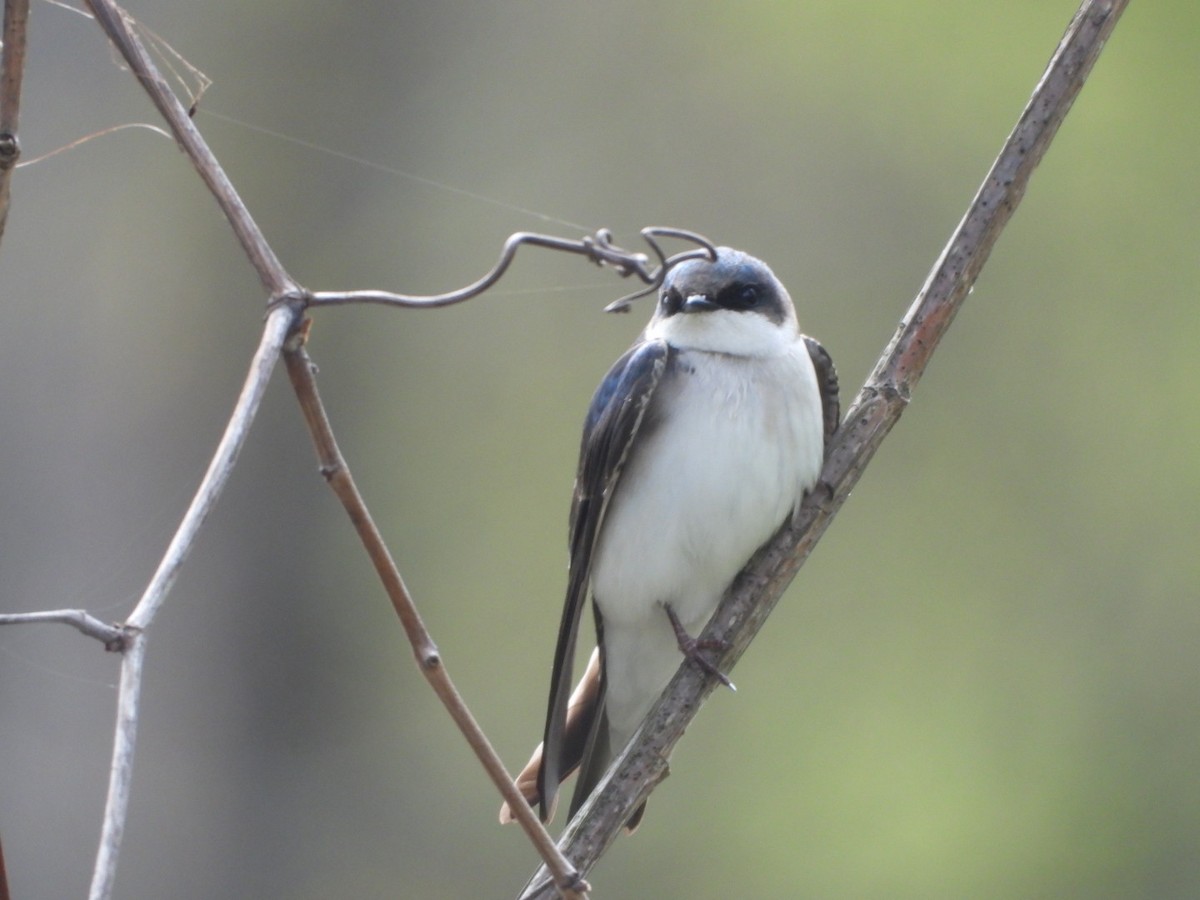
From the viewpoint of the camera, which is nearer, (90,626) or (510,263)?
(90,626)

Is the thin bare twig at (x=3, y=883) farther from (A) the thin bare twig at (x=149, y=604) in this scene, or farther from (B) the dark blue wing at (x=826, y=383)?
(B) the dark blue wing at (x=826, y=383)

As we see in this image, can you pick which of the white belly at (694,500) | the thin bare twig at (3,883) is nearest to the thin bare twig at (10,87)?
the thin bare twig at (3,883)

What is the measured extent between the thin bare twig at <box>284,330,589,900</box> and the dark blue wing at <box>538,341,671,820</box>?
1084 millimetres

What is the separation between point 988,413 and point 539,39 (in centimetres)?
226

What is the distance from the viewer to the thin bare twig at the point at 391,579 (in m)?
0.69

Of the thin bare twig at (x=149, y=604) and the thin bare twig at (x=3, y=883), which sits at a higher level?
the thin bare twig at (x=149, y=604)

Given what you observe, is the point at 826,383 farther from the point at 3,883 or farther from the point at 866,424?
the point at 3,883

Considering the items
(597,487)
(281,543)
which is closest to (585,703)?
(597,487)

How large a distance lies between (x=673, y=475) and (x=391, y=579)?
4.10ft

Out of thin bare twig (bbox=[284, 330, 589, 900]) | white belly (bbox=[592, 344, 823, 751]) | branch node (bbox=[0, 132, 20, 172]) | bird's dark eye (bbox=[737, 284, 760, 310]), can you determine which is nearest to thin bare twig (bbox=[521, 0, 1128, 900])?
white belly (bbox=[592, 344, 823, 751])

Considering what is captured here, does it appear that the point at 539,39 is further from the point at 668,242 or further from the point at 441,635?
the point at 441,635

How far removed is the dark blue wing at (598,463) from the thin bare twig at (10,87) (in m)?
1.24

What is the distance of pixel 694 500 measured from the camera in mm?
1941

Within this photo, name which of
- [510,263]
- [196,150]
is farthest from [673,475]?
[196,150]
